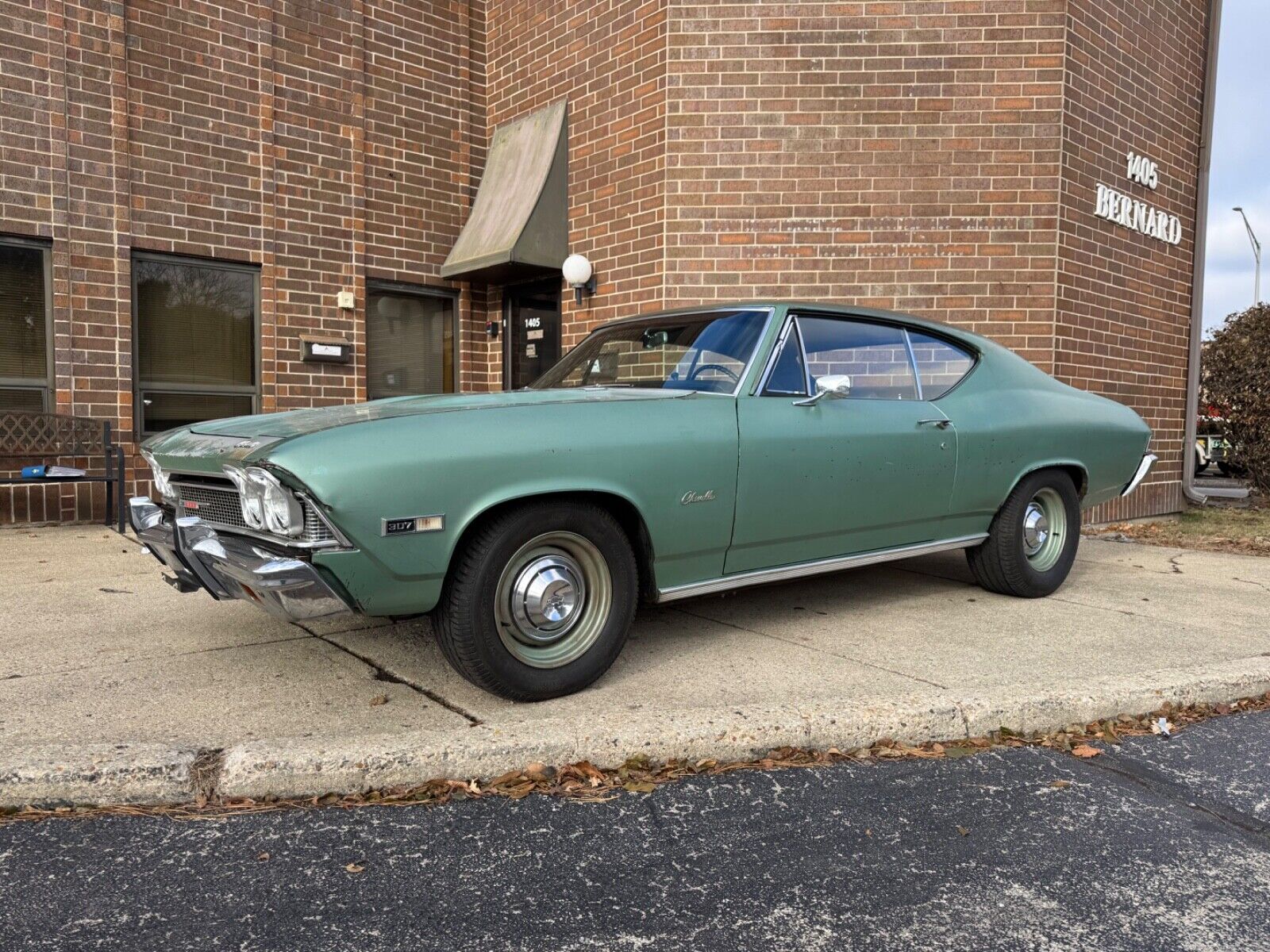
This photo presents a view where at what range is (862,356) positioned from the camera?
4.52 m

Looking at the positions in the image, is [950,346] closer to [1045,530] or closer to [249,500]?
[1045,530]

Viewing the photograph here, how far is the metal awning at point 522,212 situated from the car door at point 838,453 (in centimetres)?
520

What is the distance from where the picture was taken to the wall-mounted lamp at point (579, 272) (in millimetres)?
8938

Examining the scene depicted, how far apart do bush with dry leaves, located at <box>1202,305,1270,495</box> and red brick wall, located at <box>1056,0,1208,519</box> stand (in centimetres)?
90

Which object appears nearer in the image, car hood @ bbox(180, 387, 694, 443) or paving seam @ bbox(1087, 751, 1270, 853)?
paving seam @ bbox(1087, 751, 1270, 853)

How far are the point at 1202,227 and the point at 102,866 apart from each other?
1112cm

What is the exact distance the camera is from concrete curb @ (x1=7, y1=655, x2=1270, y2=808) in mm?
2686

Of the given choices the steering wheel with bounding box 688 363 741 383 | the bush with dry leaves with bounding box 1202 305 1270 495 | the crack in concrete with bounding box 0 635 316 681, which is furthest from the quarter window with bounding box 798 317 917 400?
the bush with dry leaves with bounding box 1202 305 1270 495

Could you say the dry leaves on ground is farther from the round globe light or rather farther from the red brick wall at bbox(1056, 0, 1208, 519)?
the round globe light

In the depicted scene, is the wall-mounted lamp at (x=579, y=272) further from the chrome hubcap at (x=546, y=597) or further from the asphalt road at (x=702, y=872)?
the asphalt road at (x=702, y=872)

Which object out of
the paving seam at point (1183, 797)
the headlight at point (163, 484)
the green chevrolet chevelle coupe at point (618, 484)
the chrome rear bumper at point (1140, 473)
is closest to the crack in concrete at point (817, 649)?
the green chevrolet chevelle coupe at point (618, 484)

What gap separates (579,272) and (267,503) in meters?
6.28

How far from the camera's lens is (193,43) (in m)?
8.54

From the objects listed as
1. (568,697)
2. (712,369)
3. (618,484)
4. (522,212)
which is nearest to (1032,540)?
(712,369)
